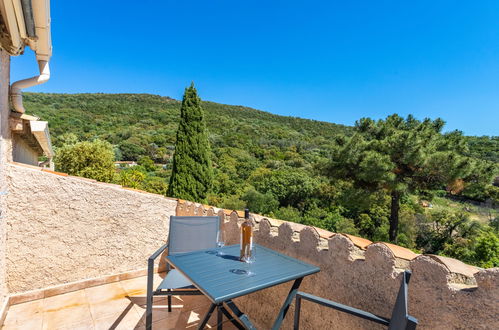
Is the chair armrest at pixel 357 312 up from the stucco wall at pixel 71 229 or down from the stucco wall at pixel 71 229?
up

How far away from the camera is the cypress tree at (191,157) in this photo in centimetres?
700

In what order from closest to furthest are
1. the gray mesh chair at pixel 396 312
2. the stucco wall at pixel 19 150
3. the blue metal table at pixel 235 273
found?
the gray mesh chair at pixel 396 312, the blue metal table at pixel 235 273, the stucco wall at pixel 19 150

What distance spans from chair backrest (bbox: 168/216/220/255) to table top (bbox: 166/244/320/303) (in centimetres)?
57

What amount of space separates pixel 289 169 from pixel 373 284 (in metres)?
18.8

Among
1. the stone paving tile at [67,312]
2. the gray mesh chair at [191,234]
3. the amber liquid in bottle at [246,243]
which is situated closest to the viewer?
the amber liquid in bottle at [246,243]

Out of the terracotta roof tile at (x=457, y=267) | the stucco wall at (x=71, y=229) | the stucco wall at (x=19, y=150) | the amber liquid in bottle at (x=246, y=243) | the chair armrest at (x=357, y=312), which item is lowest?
the stucco wall at (x=71, y=229)

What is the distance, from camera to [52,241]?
2.48 meters

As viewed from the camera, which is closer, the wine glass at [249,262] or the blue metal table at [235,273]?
the blue metal table at [235,273]

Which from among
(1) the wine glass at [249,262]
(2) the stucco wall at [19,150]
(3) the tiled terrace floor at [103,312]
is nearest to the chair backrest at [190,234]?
(3) the tiled terrace floor at [103,312]

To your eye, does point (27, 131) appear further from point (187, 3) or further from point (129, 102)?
point (129, 102)

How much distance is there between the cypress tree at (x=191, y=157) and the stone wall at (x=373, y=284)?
5362 mm

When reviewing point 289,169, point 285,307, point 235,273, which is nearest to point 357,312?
point 285,307

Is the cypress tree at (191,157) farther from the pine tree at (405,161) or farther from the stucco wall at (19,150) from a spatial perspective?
the pine tree at (405,161)

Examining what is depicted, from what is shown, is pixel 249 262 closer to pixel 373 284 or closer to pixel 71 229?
pixel 373 284
